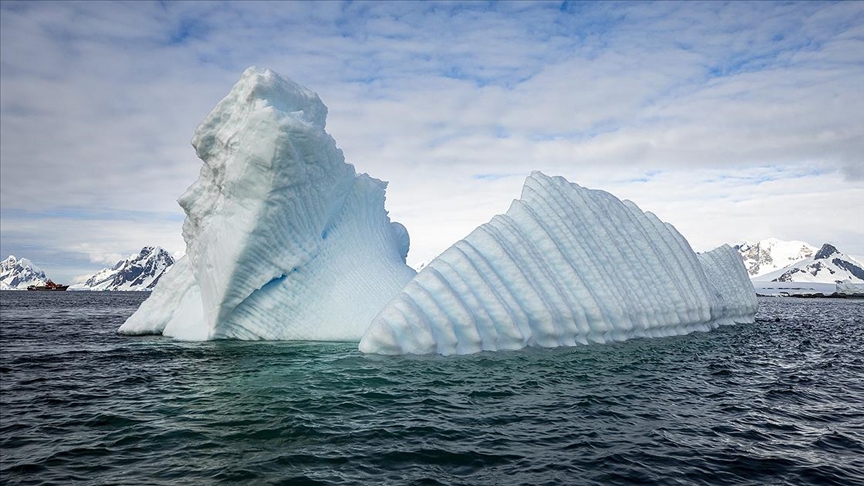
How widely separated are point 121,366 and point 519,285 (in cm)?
1029

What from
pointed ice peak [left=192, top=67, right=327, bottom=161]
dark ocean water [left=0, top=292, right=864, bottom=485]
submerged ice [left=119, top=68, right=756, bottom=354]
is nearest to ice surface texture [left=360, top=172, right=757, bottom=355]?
submerged ice [left=119, top=68, right=756, bottom=354]

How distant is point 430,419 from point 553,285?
8.34 m

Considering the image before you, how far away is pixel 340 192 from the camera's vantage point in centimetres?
1908

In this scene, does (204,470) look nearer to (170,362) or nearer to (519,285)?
(170,362)

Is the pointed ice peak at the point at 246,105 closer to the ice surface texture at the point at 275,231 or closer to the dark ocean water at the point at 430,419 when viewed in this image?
the ice surface texture at the point at 275,231

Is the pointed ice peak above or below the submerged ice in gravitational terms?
above

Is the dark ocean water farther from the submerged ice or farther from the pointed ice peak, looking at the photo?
the pointed ice peak

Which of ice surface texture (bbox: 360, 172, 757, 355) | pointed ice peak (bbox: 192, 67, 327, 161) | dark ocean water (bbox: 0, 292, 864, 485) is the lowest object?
dark ocean water (bbox: 0, 292, 864, 485)

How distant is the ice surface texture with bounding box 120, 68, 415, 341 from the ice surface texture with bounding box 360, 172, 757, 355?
405 cm

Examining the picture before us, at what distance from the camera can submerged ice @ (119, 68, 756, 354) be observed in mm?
14078

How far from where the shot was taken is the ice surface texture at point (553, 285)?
43.9ft

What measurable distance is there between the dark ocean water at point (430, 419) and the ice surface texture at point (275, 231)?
3093 mm

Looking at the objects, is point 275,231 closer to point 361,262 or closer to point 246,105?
point 361,262

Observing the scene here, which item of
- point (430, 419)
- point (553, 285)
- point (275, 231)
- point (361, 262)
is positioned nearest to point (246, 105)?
point (275, 231)
